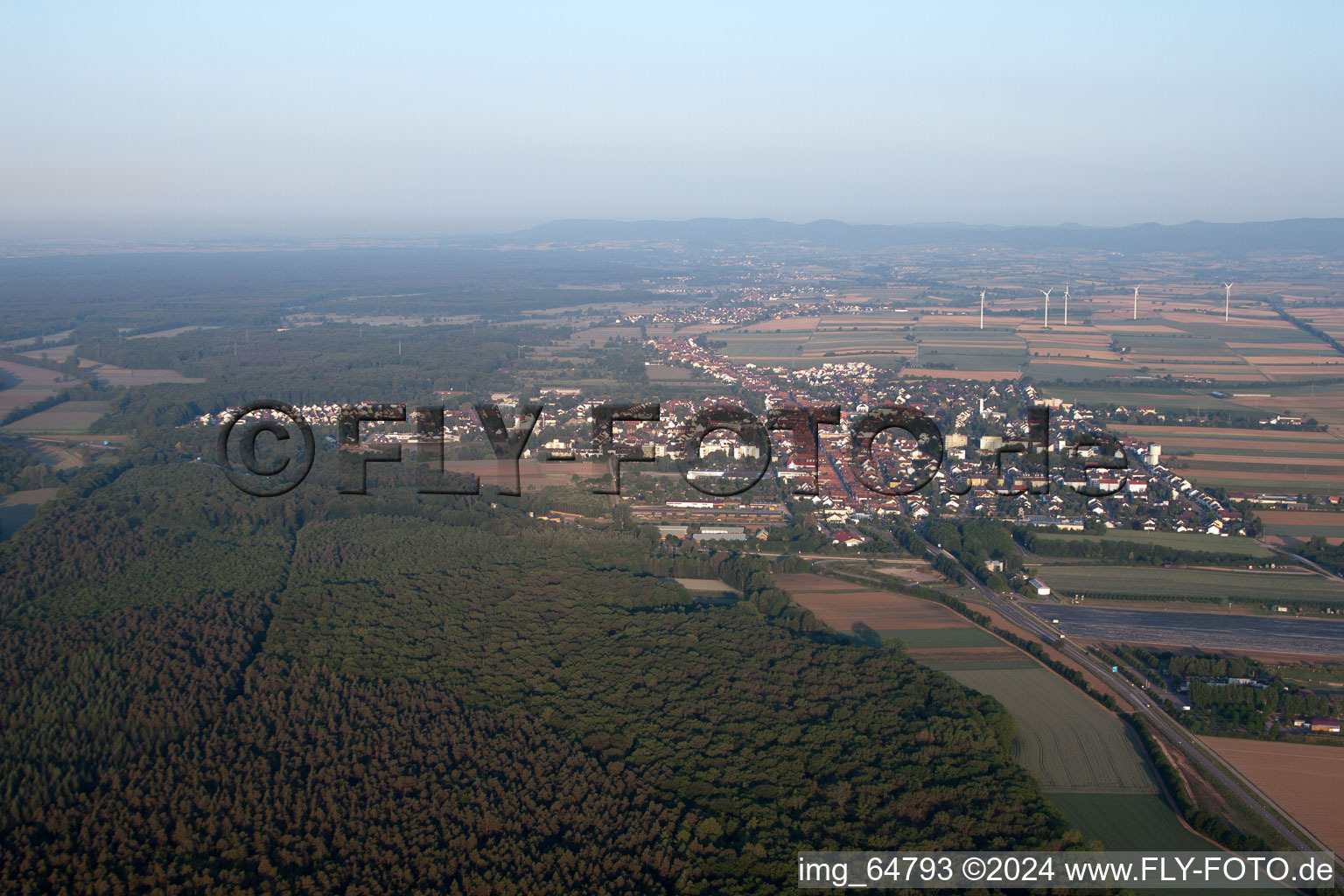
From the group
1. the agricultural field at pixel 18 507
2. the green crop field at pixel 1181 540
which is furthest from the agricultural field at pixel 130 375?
the green crop field at pixel 1181 540

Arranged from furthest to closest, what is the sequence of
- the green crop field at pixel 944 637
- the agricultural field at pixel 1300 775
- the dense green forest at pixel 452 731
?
the green crop field at pixel 944 637
the agricultural field at pixel 1300 775
the dense green forest at pixel 452 731

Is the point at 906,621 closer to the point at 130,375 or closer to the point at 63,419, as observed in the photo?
the point at 63,419

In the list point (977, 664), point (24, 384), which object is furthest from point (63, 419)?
point (977, 664)

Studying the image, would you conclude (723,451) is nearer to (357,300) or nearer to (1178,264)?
(357,300)

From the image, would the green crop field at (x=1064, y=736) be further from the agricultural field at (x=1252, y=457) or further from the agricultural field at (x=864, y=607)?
the agricultural field at (x=1252, y=457)

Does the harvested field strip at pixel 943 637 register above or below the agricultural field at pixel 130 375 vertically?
below

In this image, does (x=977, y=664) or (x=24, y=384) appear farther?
(x=24, y=384)
